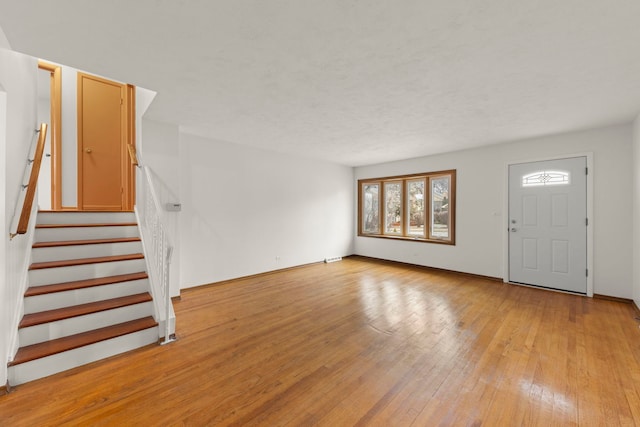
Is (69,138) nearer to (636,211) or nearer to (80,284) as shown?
(80,284)

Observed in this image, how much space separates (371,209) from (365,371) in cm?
536

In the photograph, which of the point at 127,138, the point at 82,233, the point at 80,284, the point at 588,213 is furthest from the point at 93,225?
the point at 588,213

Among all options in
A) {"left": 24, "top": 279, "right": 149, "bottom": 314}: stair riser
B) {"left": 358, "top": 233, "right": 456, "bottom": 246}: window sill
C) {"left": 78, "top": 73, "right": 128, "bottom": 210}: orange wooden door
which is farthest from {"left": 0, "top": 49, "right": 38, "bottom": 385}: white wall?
{"left": 358, "top": 233, "right": 456, "bottom": 246}: window sill

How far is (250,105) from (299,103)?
598mm

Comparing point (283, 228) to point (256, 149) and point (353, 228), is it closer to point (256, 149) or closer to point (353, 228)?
point (256, 149)

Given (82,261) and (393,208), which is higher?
(393,208)

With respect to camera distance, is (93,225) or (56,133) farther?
(56,133)

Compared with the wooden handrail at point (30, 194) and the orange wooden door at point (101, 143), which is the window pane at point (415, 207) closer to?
the orange wooden door at point (101, 143)

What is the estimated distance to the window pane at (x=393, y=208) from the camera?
660 cm

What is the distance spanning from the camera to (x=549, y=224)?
4332 millimetres

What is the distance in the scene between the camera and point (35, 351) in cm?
208

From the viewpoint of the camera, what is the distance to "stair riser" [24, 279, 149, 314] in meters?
2.32

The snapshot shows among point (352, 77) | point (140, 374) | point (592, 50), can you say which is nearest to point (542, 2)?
point (592, 50)

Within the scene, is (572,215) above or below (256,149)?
below
